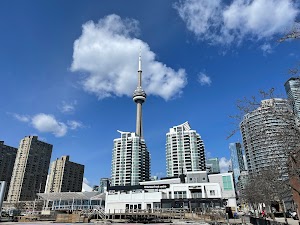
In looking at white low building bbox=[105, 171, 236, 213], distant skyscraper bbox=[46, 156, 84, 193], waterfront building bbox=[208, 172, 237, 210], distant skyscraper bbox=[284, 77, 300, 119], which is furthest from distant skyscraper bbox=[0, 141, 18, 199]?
distant skyscraper bbox=[284, 77, 300, 119]

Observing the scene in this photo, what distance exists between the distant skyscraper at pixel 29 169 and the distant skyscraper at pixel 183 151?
91.3 metres

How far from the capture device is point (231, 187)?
9725 cm

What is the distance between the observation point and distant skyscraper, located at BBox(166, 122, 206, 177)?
17012 cm

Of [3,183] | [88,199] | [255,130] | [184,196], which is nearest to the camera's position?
[3,183]

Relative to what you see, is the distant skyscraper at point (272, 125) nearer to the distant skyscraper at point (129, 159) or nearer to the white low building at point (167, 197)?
the white low building at point (167, 197)

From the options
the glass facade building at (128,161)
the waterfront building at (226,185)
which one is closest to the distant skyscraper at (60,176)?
the glass facade building at (128,161)

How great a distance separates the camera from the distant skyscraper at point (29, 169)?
15862cm

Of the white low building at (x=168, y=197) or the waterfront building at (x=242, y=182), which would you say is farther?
the waterfront building at (x=242, y=182)

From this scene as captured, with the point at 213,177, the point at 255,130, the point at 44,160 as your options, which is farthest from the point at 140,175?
the point at 255,130

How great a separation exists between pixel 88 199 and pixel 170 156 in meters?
96.1

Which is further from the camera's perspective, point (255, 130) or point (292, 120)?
point (255, 130)

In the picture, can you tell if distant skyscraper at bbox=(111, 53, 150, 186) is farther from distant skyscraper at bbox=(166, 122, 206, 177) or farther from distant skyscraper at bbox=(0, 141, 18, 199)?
distant skyscraper at bbox=(0, 141, 18, 199)

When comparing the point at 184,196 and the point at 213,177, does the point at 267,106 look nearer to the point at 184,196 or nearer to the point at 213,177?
the point at 184,196

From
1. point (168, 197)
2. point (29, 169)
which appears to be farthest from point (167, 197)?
point (29, 169)
